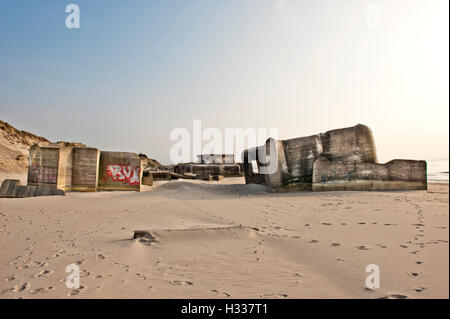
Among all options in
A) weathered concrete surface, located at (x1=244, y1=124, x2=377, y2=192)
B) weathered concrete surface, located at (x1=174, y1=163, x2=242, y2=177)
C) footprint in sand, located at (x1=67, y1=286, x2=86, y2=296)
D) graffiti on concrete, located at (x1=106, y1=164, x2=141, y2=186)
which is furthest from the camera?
weathered concrete surface, located at (x1=174, y1=163, x2=242, y2=177)

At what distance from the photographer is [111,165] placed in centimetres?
1143

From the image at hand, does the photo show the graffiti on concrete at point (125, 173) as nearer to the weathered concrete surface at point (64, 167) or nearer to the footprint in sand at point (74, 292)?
the weathered concrete surface at point (64, 167)

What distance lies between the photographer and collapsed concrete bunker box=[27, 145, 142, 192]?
386 inches

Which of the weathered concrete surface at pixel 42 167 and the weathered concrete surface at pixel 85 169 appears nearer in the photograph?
the weathered concrete surface at pixel 42 167

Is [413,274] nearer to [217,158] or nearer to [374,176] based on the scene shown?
[374,176]

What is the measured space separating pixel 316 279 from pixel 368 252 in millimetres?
1045

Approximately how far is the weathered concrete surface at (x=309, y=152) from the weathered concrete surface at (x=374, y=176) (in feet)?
1.68

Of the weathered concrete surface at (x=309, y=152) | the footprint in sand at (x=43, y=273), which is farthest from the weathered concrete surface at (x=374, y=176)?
the footprint in sand at (x=43, y=273)

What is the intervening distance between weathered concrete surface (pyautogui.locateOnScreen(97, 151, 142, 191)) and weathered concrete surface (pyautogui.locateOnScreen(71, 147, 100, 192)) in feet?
1.31

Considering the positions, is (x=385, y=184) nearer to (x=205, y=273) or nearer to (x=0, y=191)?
(x=205, y=273)

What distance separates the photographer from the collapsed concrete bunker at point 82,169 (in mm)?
9805

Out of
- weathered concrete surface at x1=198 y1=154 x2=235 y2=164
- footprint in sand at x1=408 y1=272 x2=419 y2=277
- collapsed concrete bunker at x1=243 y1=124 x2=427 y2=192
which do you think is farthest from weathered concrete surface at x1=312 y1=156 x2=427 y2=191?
weathered concrete surface at x1=198 y1=154 x2=235 y2=164

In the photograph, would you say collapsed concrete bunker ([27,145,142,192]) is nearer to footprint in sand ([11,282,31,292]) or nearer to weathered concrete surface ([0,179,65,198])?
weathered concrete surface ([0,179,65,198])

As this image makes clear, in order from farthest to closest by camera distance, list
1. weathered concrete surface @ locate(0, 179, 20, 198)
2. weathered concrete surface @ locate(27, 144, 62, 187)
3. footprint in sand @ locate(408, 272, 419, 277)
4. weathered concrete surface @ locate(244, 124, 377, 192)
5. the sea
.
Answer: the sea → weathered concrete surface @ locate(244, 124, 377, 192) → weathered concrete surface @ locate(27, 144, 62, 187) → weathered concrete surface @ locate(0, 179, 20, 198) → footprint in sand @ locate(408, 272, 419, 277)
